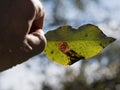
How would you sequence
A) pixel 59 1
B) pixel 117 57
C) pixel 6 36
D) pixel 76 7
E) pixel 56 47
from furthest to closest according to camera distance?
pixel 117 57 < pixel 76 7 < pixel 59 1 < pixel 56 47 < pixel 6 36

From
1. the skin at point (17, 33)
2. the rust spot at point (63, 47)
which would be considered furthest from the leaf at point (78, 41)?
the skin at point (17, 33)

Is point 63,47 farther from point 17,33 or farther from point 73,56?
point 17,33

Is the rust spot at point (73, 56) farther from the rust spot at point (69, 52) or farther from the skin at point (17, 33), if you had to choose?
the skin at point (17, 33)

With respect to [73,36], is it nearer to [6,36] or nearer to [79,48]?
[79,48]

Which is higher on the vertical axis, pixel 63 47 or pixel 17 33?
pixel 17 33

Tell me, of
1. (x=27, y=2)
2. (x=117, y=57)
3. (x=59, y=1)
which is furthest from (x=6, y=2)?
(x=117, y=57)

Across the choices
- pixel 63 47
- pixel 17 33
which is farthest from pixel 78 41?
pixel 17 33
